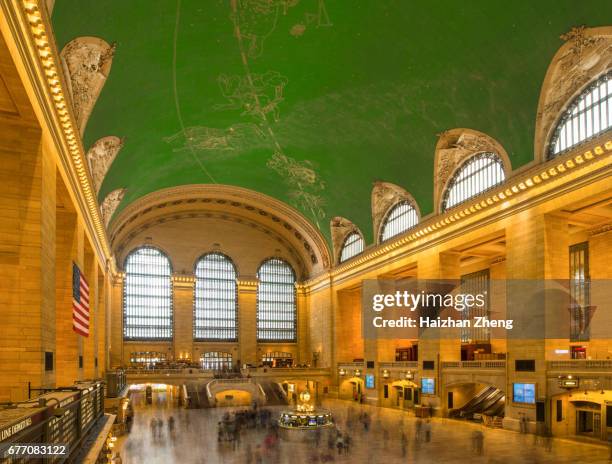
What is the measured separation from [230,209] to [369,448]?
97.4ft

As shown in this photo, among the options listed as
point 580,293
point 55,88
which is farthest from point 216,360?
point 55,88

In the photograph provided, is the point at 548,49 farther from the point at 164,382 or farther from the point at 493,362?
the point at 164,382

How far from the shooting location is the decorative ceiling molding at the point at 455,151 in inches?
1027

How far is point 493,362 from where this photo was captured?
26.7 metres

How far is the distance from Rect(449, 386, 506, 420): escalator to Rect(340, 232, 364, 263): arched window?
1347 centimetres

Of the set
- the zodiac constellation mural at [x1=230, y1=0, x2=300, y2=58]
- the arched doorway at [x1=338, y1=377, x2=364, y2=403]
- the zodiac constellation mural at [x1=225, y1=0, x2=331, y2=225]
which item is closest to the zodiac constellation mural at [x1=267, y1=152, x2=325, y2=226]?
the zodiac constellation mural at [x1=225, y1=0, x2=331, y2=225]

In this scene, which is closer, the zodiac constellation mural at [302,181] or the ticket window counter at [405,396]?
the ticket window counter at [405,396]

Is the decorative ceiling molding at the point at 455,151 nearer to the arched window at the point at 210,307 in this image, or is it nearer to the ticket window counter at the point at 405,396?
the ticket window counter at the point at 405,396

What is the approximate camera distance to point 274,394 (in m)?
40.1

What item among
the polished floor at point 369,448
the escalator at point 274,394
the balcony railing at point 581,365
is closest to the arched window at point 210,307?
the escalator at point 274,394

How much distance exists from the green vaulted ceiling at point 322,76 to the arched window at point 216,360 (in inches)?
766

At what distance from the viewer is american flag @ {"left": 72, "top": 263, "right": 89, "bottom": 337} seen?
17.1 metres

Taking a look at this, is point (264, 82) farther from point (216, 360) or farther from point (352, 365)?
point (216, 360)

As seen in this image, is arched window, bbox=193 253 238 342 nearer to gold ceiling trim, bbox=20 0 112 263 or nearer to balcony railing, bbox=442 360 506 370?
balcony railing, bbox=442 360 506 370
